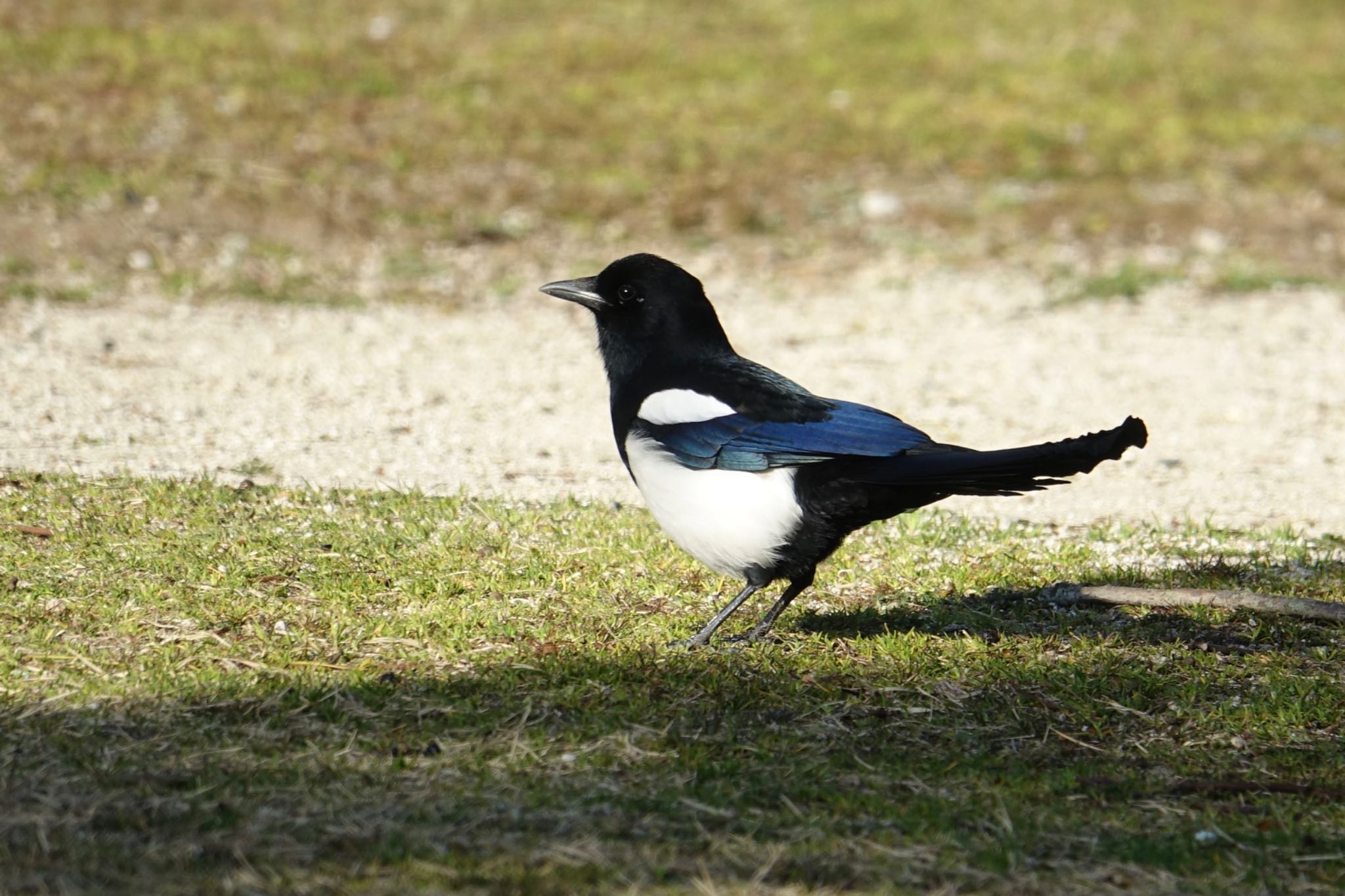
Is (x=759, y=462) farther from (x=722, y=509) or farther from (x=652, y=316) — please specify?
(x=652, y=316)

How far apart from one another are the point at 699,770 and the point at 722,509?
967 mm

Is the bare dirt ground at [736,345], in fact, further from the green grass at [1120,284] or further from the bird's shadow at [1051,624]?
the bird's shadow at [1051,624]

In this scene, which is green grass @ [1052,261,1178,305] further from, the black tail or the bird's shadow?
the black tail

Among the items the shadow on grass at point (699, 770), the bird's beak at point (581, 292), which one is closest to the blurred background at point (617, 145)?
the bird's beak at point (581, 292)

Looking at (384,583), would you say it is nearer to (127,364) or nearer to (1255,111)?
(127,364)

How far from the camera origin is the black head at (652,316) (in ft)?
17.0

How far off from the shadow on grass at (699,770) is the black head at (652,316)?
100 cm

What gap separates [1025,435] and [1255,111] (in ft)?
23.2

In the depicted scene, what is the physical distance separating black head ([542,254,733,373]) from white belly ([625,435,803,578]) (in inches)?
17.7

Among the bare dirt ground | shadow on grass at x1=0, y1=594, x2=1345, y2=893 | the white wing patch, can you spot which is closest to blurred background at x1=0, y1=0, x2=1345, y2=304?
the bare dirt ground

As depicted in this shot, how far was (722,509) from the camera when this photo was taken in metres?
4.70

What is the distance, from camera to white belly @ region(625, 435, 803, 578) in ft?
15.2

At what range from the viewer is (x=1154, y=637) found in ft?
16.4

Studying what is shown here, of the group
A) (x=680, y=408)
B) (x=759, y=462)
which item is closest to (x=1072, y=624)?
(x=759, y=462)
